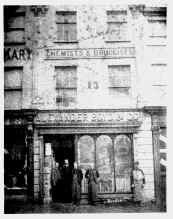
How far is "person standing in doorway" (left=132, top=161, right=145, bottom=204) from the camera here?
509 inches

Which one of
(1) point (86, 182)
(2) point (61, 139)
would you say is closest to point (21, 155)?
(2) point (61, 139)

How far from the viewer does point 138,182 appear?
1298 cm

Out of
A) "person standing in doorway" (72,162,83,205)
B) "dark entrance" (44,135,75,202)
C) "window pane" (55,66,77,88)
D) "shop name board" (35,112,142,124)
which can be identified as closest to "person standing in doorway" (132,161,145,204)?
"shop name board" (35,112,142,124)

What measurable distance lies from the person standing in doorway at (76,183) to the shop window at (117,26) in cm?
431

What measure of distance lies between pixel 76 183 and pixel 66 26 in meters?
5.17

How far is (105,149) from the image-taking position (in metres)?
13.6

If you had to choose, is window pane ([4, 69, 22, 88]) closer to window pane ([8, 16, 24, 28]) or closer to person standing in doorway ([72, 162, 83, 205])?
window pane ([8, 16, 24, 28])

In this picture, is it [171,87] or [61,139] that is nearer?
[171,87]

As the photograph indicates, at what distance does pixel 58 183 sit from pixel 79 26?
519 cm

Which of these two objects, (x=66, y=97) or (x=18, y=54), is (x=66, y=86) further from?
(x=18, y=54)

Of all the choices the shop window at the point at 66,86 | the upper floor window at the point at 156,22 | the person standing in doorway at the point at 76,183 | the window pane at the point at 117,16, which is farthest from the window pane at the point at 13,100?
the upper floor window at the point at 156,22

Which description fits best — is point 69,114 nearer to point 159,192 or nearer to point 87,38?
point 87,38

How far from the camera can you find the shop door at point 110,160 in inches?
525

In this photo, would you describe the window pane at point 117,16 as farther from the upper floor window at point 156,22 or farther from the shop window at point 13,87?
the shop window at point 13,87
